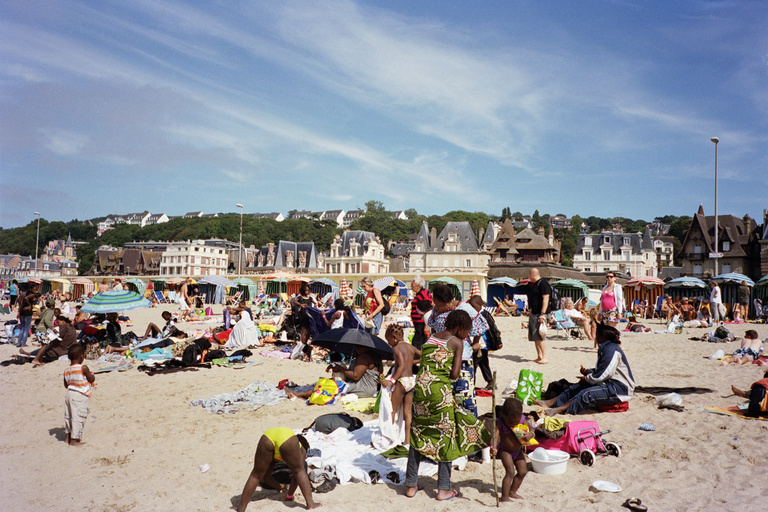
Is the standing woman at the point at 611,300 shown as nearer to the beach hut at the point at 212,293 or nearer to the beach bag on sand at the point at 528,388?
the beach bag on sand at the point at 528,388

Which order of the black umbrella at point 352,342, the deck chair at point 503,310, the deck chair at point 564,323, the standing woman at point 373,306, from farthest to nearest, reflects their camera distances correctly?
the deck chair at point 503,310
the deck chair at point 564,323
the standing woman at point 373,306
the black umbrella at point 352,342

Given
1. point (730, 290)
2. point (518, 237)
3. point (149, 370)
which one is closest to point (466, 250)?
point (518, 237)

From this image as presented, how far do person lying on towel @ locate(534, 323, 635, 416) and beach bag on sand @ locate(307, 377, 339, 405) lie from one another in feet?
9.91

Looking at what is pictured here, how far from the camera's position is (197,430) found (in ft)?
20.4

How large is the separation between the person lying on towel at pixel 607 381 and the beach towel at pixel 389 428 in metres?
1.99

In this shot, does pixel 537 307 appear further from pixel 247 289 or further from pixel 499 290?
pixel 247 289

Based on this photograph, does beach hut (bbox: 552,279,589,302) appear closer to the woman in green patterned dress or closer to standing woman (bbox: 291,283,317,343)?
standing woman (bbox: 291,283,317,343)

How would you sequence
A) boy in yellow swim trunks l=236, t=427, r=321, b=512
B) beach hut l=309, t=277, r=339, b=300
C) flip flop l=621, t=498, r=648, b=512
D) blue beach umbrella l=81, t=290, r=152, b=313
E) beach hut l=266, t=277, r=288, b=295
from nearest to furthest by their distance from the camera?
flip flop l=621, t=498, r=648, b=512 → boy in yellow swim trunks l=236, t=427, r=321, b=512 → blue beach umbrella l=81, t=290, r=152, b=313 → beach hut l=309, t=277, r=339, b=300 → beach hut l=266, t=277, r=288, b=295

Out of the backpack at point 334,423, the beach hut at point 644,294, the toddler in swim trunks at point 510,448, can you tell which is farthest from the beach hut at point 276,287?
the toddler in swim trunks at point 510,448

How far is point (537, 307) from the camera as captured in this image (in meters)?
9.47

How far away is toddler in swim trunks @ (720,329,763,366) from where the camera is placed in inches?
367

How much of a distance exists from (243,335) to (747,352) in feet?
36.3

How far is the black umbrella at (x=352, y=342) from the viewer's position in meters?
7.48

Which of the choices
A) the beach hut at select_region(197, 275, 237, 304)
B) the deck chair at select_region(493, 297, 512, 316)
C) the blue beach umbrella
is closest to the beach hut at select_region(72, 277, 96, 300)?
the beach hut at select_region(197, 275, 237, 304)
